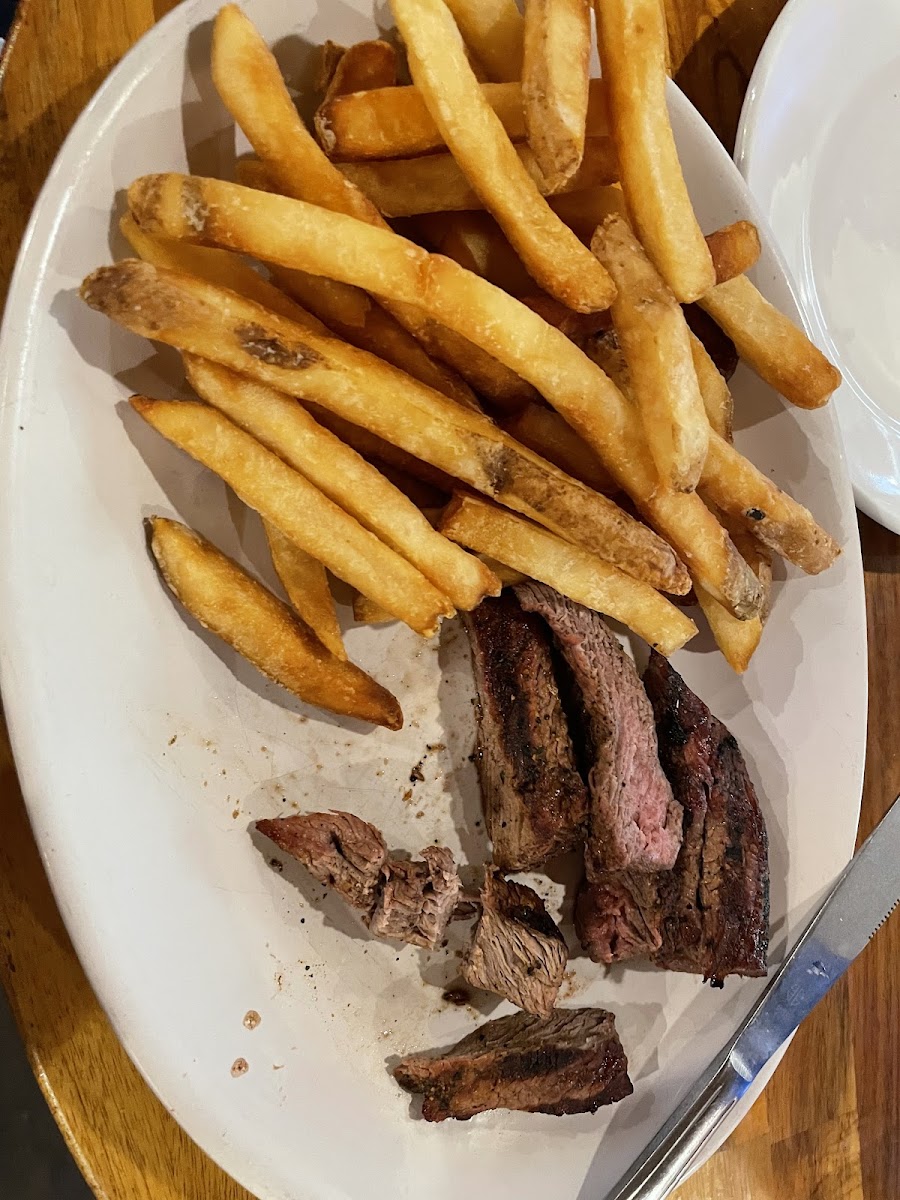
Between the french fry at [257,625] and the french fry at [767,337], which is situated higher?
the french fry at [767,337]

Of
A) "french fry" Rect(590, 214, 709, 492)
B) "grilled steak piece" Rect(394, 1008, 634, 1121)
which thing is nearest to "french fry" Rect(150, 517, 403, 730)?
"french fry" Rect(590, 214, 709, 492)

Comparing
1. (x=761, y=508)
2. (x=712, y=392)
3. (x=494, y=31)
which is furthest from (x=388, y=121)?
(x=761, y=508)

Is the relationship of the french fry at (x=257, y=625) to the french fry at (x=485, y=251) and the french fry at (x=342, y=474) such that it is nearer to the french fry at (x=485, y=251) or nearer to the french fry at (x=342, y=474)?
the french fry at (x=342, y=474)

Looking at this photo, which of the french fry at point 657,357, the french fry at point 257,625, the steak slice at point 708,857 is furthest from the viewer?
the steak slice at point 708,857

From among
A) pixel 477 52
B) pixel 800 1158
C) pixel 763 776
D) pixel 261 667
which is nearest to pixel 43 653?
pixel 261 667

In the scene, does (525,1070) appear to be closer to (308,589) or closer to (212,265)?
(308,589)

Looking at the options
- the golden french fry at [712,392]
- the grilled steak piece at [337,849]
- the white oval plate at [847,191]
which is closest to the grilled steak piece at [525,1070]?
the grilled steak piece at [337,849]

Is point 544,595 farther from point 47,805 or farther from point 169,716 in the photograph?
point 47,805
